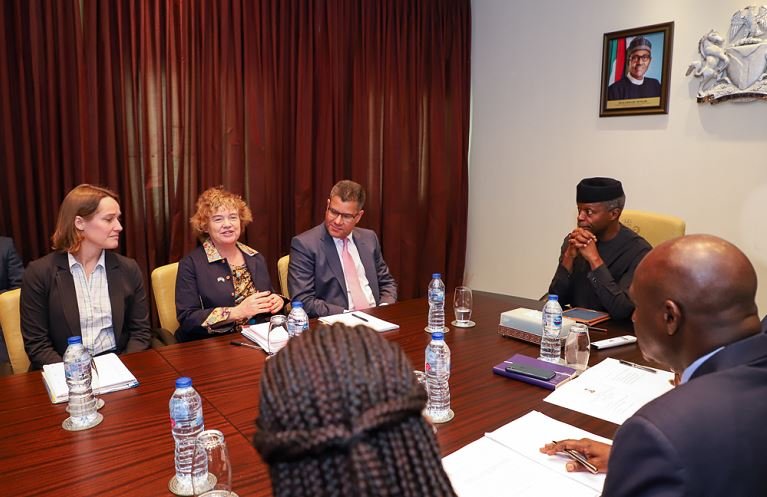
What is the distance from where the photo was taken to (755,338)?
1015 millimetres

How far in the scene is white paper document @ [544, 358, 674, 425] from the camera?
4.94 feet

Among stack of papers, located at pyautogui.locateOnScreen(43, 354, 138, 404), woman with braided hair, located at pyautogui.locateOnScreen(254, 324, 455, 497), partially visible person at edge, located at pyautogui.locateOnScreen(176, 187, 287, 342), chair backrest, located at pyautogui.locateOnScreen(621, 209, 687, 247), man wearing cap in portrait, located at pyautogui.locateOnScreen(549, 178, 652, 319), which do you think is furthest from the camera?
chair backrest, located at pyautogui.locateOnScreen(621, 209, 687, 247)

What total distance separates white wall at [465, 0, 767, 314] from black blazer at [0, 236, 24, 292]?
3548mm

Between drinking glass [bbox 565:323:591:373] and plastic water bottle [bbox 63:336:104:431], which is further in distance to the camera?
drinking glass [bbox 565:323:591:373]

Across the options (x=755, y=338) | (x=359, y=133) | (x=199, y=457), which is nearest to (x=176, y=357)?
(x=199, y=457)

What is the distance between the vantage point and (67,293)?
2299 millimetres

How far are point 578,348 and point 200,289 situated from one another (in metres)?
1.80

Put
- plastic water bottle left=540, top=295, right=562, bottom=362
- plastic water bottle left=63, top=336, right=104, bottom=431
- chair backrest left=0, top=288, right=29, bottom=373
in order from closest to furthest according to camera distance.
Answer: plastic water bottle left=63, top=336, right=104, bottom=431 → plastic water bottle left=540, top=295, right=562, bottom=362 → chair backrest left=0, top=288, right=29, bottom=373

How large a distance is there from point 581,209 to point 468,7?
270cm

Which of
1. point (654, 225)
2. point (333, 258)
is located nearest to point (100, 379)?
point (333, 258)

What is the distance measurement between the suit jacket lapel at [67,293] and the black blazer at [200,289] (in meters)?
0.44

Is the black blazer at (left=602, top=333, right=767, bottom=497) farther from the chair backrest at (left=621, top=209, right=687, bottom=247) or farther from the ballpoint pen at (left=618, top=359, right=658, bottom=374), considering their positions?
the chair backrest at (left=621, top=209, right=687, bottom=247)

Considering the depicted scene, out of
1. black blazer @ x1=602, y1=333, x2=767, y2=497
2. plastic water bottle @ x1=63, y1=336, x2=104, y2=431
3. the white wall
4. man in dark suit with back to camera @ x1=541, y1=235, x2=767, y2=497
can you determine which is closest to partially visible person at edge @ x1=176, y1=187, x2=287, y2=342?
plastic water bottle @ x1=63, y1=336, x2=104, y2=431

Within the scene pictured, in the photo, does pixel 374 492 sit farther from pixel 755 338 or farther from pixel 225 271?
pixel 225 271
